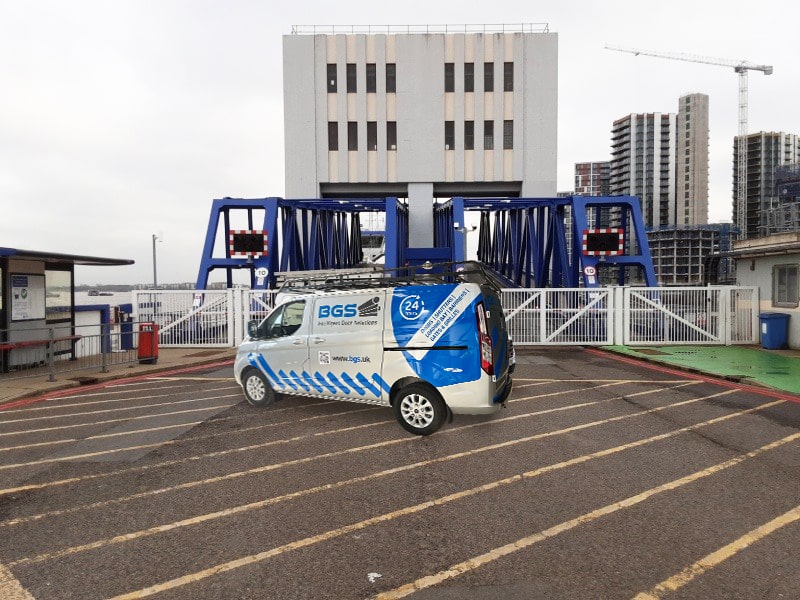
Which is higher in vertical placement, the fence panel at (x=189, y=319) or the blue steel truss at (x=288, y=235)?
the blue steel truss at (x=288, y=235)

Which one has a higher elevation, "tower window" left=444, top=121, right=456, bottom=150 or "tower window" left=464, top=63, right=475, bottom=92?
"tower window" left=464, top=63, right=475, bottom=92

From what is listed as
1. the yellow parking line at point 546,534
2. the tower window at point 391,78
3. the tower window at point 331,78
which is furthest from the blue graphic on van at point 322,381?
the tower window at point 391,78

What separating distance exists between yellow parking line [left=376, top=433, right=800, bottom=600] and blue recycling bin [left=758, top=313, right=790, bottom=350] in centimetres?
1042

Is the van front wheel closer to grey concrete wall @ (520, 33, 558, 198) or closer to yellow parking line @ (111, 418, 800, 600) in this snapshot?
yellow parking line @ (111, 418, 800, 600)

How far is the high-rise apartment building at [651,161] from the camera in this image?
513 feet

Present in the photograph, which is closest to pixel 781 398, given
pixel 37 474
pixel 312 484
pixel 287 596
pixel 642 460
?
pixel 642 460

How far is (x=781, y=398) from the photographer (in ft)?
27.8

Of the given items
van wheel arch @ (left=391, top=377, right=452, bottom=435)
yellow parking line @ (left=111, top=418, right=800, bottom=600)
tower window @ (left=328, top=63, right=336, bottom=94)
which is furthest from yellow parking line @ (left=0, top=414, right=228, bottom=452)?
tower window @ (left=328, top=63, right=336, bottom=94)

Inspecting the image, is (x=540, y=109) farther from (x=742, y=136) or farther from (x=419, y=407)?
(x=742, y=136)

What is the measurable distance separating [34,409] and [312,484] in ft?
20.5

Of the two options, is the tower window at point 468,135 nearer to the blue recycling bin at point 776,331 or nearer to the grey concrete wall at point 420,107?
the grey concrete wall at point 420,107

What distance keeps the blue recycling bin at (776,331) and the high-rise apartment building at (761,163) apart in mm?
146289

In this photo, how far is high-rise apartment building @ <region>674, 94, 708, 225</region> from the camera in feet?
505

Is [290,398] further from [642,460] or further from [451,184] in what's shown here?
[451,184]
